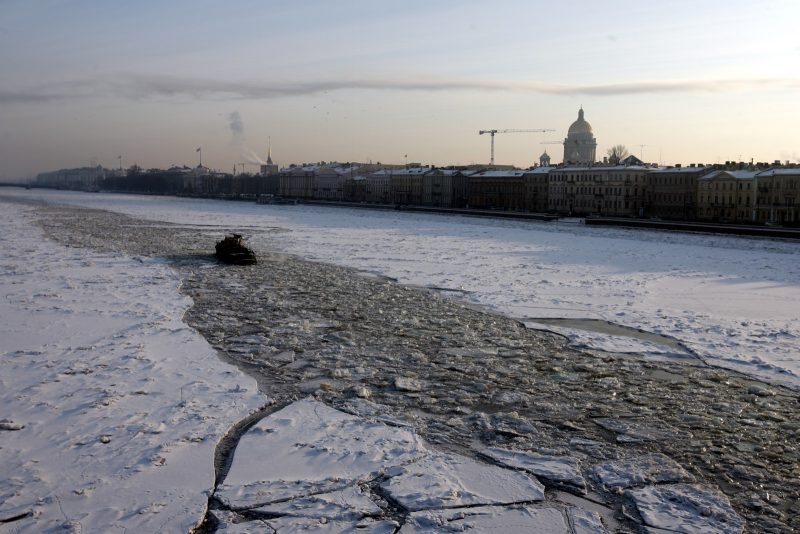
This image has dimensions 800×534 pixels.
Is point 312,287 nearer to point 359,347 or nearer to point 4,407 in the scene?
point 359,347

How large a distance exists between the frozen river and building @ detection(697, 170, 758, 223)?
25374mm

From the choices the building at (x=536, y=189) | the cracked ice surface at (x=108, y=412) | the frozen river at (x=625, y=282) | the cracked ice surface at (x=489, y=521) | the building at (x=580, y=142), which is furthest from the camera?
the building at (x=580, y=142)

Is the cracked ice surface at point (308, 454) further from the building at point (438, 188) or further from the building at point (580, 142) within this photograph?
the building at point (580, 142)

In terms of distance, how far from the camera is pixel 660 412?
23.4ft

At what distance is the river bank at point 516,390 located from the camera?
593 cm

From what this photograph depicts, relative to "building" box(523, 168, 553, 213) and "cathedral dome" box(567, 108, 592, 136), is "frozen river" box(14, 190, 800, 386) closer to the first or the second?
"building" box(523, 168, 553, 213)

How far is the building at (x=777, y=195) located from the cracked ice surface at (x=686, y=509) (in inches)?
2084

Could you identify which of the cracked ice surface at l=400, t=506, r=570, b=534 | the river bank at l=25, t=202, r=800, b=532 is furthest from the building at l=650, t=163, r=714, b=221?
the cracked ice surface at l=400, t=506, r=570, b=534

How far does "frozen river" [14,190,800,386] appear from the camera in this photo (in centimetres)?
1039

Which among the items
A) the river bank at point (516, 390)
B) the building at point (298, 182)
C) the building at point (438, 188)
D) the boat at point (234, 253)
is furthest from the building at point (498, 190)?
the river bank at point (516, 390)

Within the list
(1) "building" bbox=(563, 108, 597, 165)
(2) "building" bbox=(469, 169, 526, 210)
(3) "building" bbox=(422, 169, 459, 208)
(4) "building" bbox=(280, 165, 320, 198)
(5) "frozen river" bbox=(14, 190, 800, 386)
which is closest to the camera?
(5) "frozen river" bbox=(14, 190, 800, 386)

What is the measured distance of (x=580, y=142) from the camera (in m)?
103

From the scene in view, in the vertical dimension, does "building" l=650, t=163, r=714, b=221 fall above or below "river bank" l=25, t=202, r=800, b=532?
above

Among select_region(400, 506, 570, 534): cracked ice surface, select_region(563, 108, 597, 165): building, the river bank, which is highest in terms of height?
select_region(563, 108, 597, 165): building
